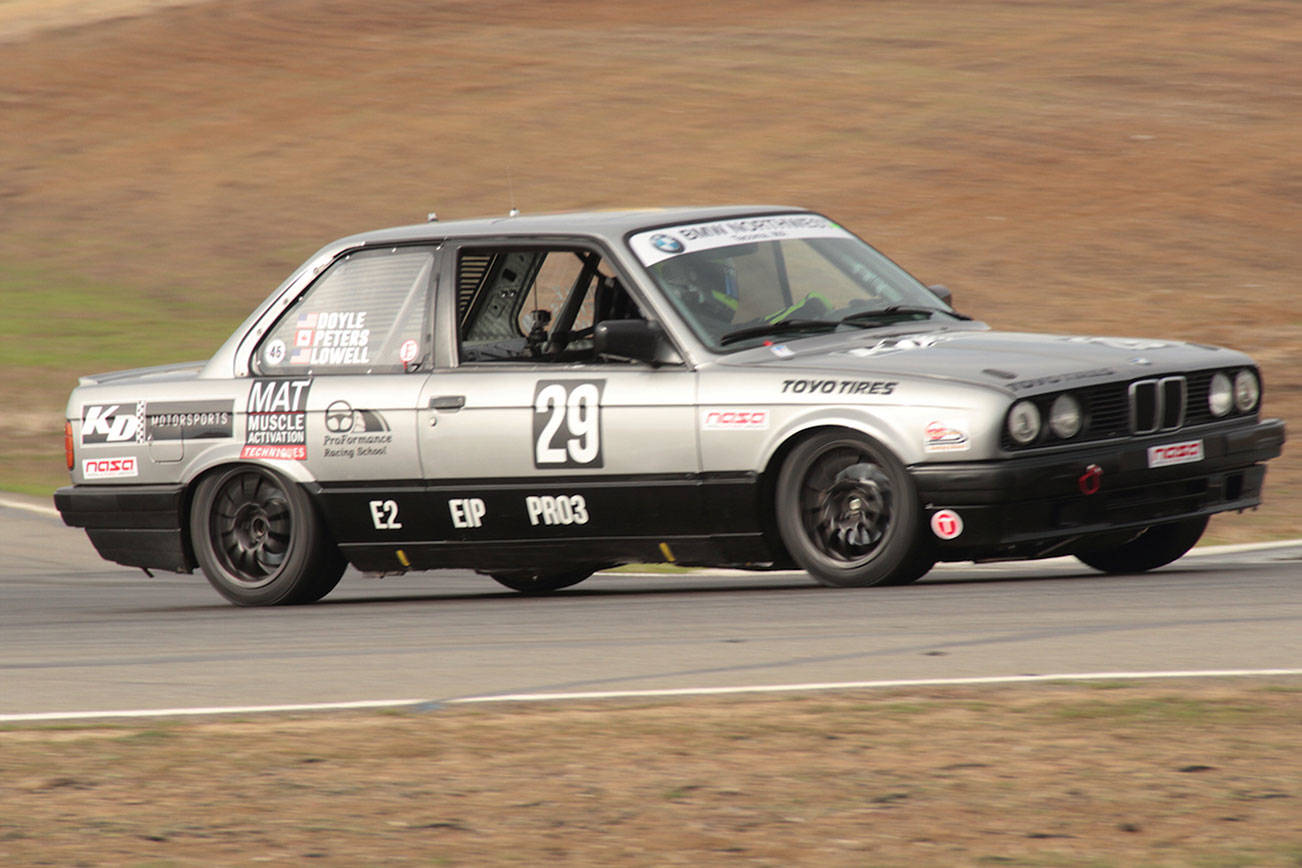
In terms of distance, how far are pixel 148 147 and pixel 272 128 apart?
1.73m

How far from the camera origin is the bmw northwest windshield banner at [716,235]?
9070 mm

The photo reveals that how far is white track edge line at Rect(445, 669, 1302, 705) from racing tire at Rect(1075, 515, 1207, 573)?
8.56 ft

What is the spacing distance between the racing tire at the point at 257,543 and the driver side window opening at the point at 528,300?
3.67 feet

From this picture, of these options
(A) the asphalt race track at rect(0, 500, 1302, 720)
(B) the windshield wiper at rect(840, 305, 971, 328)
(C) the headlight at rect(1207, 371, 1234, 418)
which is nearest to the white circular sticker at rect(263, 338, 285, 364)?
(A) the asphalt race track at rect(0, 500, 1302, 720)

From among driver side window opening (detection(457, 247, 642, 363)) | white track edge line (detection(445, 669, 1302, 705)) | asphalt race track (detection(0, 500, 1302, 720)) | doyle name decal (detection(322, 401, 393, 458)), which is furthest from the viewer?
doyle name decal (detection(322, 401, 393, 458))

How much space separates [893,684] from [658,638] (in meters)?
1.50

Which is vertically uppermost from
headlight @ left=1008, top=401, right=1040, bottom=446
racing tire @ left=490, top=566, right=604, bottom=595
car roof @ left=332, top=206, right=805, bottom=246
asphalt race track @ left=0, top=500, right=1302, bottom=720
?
car roof @ left=332, top=206, right=805, bottom=246

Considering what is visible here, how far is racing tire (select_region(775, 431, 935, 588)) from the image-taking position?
818cm

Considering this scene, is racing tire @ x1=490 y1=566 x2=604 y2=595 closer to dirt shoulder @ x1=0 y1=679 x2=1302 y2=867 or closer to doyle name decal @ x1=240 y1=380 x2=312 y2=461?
doyle name decal @ x1=240 y1=380 x2=312 y2=461

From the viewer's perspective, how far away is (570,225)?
9328mm

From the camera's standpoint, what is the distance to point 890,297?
9.40 meters

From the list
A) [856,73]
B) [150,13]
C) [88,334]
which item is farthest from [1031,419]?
[150,13]

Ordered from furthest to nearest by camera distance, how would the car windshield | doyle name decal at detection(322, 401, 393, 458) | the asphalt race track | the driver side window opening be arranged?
1. doyle name decal at detection(322, 401, 393, 458)
2. the driver side window opening
3. the car windshield
4. the asphalt race track

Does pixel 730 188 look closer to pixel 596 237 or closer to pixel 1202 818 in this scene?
pixel 596 237
